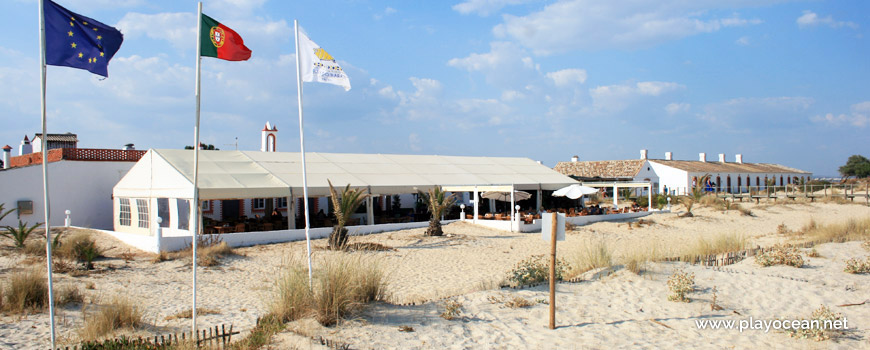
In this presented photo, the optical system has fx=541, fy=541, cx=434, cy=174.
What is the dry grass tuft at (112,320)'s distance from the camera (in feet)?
22.2

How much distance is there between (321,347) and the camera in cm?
601

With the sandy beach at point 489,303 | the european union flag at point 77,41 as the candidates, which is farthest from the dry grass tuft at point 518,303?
the european union flag at point 77,41

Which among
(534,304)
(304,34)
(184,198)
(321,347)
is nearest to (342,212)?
(184,198)

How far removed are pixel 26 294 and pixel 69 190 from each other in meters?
16.1

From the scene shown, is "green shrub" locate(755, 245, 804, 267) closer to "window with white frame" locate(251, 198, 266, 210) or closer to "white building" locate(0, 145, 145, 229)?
"window with white frame" locate(251, 198, 266, 210)

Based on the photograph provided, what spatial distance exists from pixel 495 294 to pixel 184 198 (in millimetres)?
12748

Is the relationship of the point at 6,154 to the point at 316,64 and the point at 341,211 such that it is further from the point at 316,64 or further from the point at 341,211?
the point at 316,64

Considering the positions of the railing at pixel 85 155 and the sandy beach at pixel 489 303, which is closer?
the sandy beach at pixel 489 303

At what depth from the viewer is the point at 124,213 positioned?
2045cm

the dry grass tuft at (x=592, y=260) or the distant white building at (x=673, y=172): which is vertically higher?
the distant white building at (x=673, y=172)

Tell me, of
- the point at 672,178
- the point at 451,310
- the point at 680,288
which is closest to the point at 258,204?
the point at 451,310

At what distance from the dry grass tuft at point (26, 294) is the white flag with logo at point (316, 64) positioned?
17.2 feet

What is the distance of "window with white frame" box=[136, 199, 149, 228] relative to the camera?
754 inches

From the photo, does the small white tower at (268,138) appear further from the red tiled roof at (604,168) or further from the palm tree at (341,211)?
the red tiled roof at (604,168)
